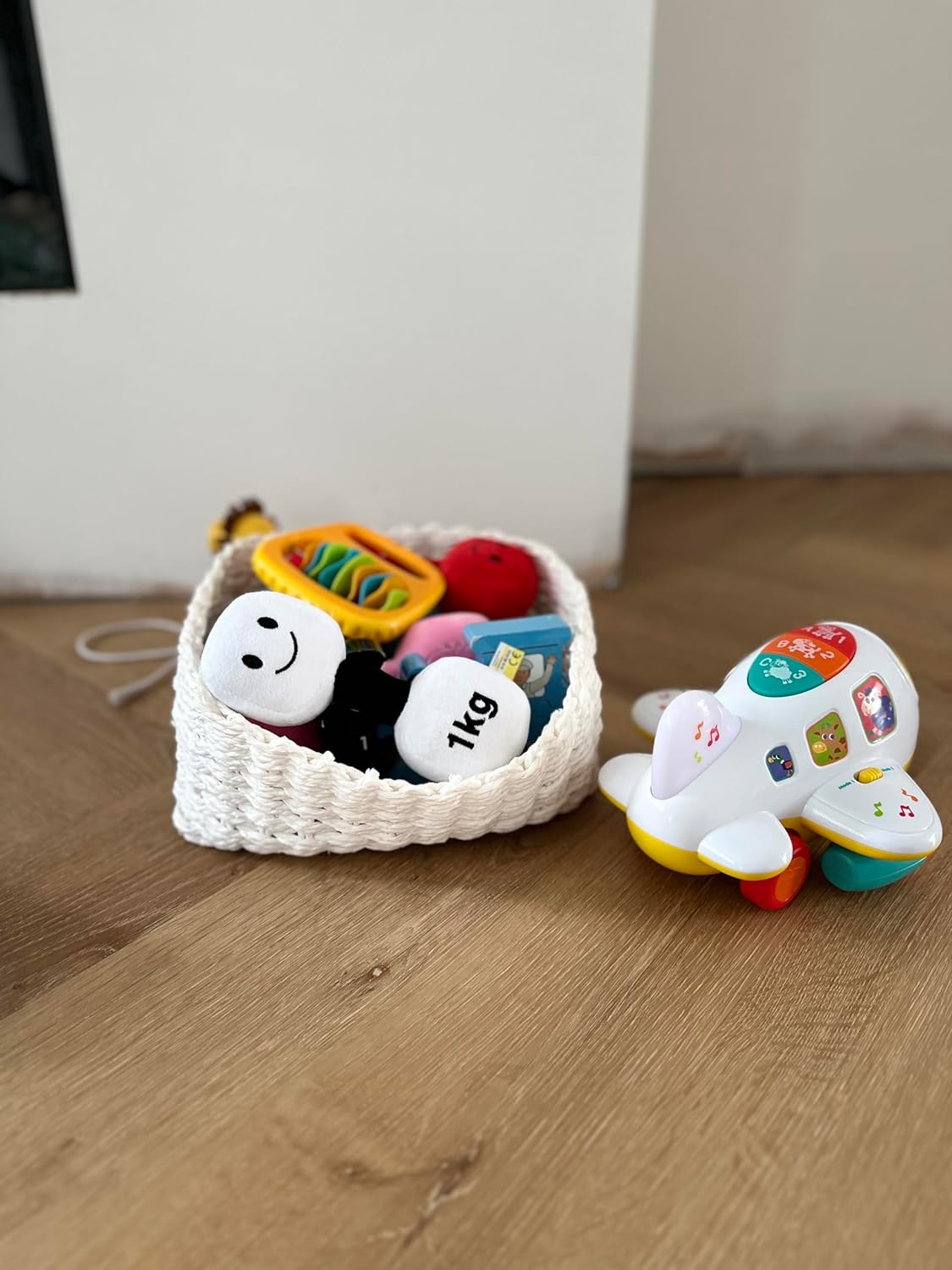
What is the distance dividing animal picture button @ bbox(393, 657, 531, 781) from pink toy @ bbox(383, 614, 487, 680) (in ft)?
0.28

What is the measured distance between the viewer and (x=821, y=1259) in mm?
555

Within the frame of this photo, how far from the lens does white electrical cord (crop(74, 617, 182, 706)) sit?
1.12m

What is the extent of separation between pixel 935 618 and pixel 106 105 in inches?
45.0

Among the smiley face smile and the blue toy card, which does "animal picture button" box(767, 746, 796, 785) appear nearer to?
the blue toy card

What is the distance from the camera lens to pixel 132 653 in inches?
47.8

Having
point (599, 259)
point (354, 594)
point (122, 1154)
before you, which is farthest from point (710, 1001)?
point (599, 259)

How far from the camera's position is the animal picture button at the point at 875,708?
2.74ft

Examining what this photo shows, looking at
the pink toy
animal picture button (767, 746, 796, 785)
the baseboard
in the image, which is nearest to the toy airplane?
animal picture button (767, 746, 796, 785)

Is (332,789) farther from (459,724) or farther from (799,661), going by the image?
(799,661)

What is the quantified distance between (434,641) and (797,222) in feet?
3.78

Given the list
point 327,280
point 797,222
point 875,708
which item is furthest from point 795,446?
point 875,708

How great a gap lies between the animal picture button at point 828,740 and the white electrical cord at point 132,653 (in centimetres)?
71

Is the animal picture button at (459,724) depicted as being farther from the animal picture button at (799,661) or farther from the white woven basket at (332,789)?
the animal picture button at (799,661)

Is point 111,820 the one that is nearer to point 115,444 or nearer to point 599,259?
point 115,444
